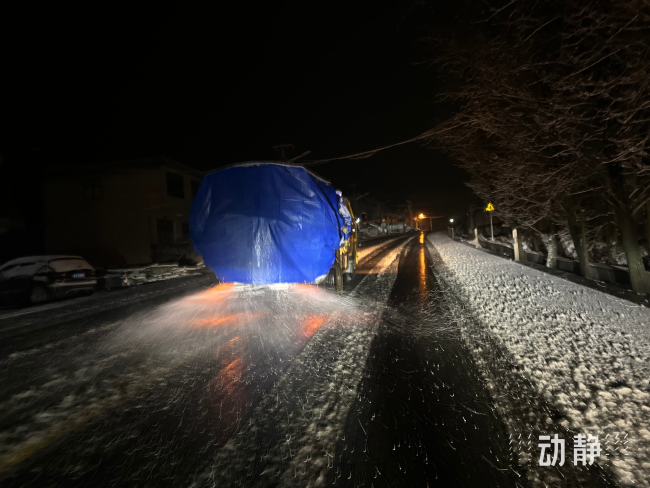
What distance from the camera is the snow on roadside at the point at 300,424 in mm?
2305

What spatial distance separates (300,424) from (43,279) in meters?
10.1

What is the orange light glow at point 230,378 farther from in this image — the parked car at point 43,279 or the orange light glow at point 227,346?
the parked car at point 43,279

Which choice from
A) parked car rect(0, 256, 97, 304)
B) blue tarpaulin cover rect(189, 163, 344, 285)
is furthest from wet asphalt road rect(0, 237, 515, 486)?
parked car rect(0, 256, 97, 304)

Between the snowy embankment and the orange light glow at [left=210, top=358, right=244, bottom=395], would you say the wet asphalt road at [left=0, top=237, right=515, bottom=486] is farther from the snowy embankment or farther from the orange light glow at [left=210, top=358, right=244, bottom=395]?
the snowy embankment

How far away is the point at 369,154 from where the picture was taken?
11227mm

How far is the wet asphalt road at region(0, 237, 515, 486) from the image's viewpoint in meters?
2.35

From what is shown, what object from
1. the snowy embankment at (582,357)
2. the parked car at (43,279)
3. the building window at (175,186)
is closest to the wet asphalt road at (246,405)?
the snowy embankment at (582,357)

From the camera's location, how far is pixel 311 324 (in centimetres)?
584

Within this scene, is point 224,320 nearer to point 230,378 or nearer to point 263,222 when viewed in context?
point 263,222

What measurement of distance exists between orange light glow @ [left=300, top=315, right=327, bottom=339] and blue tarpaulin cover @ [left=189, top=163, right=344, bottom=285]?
3.24 feet

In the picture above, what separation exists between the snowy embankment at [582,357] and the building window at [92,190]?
73.6 feet

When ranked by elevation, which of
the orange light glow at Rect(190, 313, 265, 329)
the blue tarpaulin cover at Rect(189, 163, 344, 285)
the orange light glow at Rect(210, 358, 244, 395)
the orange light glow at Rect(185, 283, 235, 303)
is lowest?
the orange light glow at Rect(210, 358, 244, 395)

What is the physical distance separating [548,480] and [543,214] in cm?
1039

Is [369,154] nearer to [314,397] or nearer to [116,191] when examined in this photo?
[314,397]
